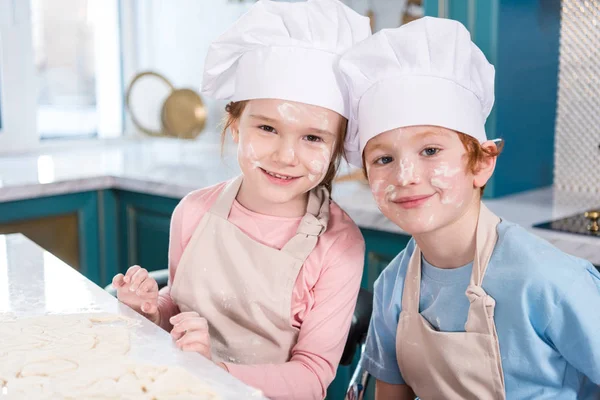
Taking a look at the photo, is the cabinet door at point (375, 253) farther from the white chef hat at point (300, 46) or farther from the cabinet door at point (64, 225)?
the cabinet door at point (64, 225)

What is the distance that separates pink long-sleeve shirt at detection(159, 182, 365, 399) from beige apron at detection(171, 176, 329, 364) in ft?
0.06

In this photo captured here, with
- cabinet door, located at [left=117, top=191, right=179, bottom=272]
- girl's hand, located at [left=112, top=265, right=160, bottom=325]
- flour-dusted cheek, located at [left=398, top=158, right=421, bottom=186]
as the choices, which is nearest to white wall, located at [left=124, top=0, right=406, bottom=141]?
cabinet door, located at [left=117, top=191, right=179, bottom=272]

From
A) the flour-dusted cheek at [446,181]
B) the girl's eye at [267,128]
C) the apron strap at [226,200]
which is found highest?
the girl's eye at [267,128]

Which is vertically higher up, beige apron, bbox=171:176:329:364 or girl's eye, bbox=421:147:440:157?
girl's eye, bbox=421:147:440:157

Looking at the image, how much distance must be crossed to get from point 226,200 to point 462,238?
42cm

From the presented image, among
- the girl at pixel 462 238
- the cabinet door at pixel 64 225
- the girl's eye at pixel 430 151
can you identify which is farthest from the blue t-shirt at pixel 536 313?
the cabinet door at pixel 64 225

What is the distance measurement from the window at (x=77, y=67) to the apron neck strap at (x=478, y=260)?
209 centimetres

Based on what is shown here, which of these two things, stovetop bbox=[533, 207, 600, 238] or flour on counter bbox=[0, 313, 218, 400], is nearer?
flour on counter bbox=[0, 313, 218, 400]

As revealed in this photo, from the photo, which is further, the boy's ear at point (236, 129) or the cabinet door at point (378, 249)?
the cabinet door at point (378, 249)

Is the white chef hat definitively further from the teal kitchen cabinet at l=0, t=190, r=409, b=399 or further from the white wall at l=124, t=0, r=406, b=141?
the white wall at l=124, t=0, r=406, b=141

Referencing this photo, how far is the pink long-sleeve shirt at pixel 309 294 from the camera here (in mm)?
1022

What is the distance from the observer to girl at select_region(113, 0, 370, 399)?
105cm

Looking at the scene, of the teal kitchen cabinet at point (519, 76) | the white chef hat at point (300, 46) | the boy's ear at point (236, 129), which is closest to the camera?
the white chef hat at point (300, 46)

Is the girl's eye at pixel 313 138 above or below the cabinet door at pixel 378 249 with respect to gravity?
above
